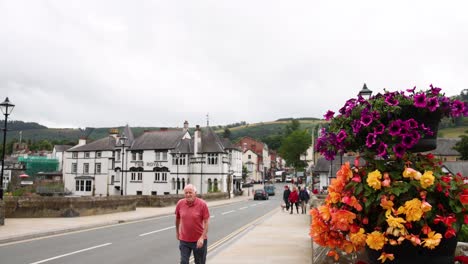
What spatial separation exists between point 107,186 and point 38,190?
33.0ft

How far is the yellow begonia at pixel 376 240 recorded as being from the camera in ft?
10.4

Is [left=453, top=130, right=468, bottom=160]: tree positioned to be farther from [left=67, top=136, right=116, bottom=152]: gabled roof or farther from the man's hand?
the man's hand

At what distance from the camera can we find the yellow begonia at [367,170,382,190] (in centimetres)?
321

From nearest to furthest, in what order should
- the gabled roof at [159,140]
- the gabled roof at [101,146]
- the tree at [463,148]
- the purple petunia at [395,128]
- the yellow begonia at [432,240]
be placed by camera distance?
the yellow begonia at [432,240], the purple petunia at [395,128], the gabled roof at [159,140], the gabled roof at [101,146], the tree at [463,148]

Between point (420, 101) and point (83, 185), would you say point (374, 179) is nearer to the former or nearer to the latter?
point (420, 101)

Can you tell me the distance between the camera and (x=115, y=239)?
15.4 meters

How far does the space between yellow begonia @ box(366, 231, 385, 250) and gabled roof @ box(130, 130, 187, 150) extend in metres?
62.0

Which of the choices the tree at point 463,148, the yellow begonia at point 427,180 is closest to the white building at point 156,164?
the tree at point 463,148

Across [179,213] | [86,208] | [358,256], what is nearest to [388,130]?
[358,256]

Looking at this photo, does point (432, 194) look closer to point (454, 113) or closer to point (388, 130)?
point (388, 130)

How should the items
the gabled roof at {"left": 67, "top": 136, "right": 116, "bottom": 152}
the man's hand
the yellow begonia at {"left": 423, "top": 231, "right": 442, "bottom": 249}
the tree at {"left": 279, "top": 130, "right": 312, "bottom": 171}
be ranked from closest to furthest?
1. the yellow begonia at {"left": 423, "top": 231, "right": 442, "bottom": 249}
2. the man's hand
3. the gabled roof at {"left": 67, "top": 136, "right": 116, "bottom": 152}
4. the tree at {"left": 279, "top": 130, "right": 312, "bottom": 171}

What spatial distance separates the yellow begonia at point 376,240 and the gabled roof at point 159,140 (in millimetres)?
62023

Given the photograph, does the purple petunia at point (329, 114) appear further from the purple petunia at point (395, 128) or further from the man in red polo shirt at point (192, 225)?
the man in red polo shirt at point (192, 225)

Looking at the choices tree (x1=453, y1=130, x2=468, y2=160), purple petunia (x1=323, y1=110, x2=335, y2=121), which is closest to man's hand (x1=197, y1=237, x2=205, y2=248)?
purple petunia (x1=323, y1=110, x2=335, y2=121)
